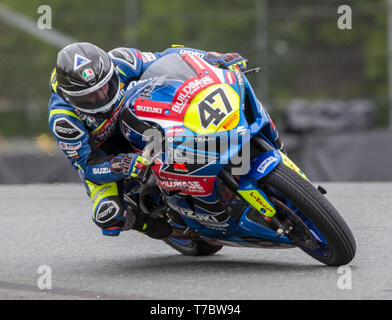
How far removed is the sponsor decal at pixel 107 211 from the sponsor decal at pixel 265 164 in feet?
3.35

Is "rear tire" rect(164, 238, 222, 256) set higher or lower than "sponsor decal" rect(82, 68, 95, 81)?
lower

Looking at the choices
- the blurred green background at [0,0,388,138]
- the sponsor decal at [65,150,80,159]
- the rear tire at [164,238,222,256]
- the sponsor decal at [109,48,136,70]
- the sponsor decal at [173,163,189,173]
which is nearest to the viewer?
the sponsor decal at [173,163,189,173]

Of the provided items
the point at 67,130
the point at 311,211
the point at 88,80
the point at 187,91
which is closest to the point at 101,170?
the point at 67,130

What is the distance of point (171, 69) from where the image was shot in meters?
5.04

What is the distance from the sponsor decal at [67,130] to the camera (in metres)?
5.23

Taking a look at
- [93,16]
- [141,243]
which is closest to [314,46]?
[93,16]

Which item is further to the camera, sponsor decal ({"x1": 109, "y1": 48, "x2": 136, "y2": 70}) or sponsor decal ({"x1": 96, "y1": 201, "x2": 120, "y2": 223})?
sponsor decal ({"x1": 109, "y1": 48, "x2": 136, "y2": 70})

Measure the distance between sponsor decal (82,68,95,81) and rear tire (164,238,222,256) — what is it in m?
1.51

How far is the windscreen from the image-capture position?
195 inches

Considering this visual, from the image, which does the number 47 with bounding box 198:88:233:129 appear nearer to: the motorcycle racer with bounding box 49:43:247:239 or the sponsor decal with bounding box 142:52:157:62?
the motorcycle racer with bounding box 49:43:247:239

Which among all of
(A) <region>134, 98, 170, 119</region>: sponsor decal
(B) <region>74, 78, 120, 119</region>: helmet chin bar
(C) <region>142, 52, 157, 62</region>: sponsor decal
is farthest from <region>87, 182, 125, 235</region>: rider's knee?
(C) <region>142, 52, 157, 62</region>: sponsor decal

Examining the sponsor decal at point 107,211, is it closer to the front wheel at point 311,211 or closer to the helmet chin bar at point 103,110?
the helmet chin bar at point 103,110

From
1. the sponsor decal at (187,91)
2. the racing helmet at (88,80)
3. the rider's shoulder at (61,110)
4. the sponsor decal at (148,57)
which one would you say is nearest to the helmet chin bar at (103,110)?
the racing helmet at (88,80)
